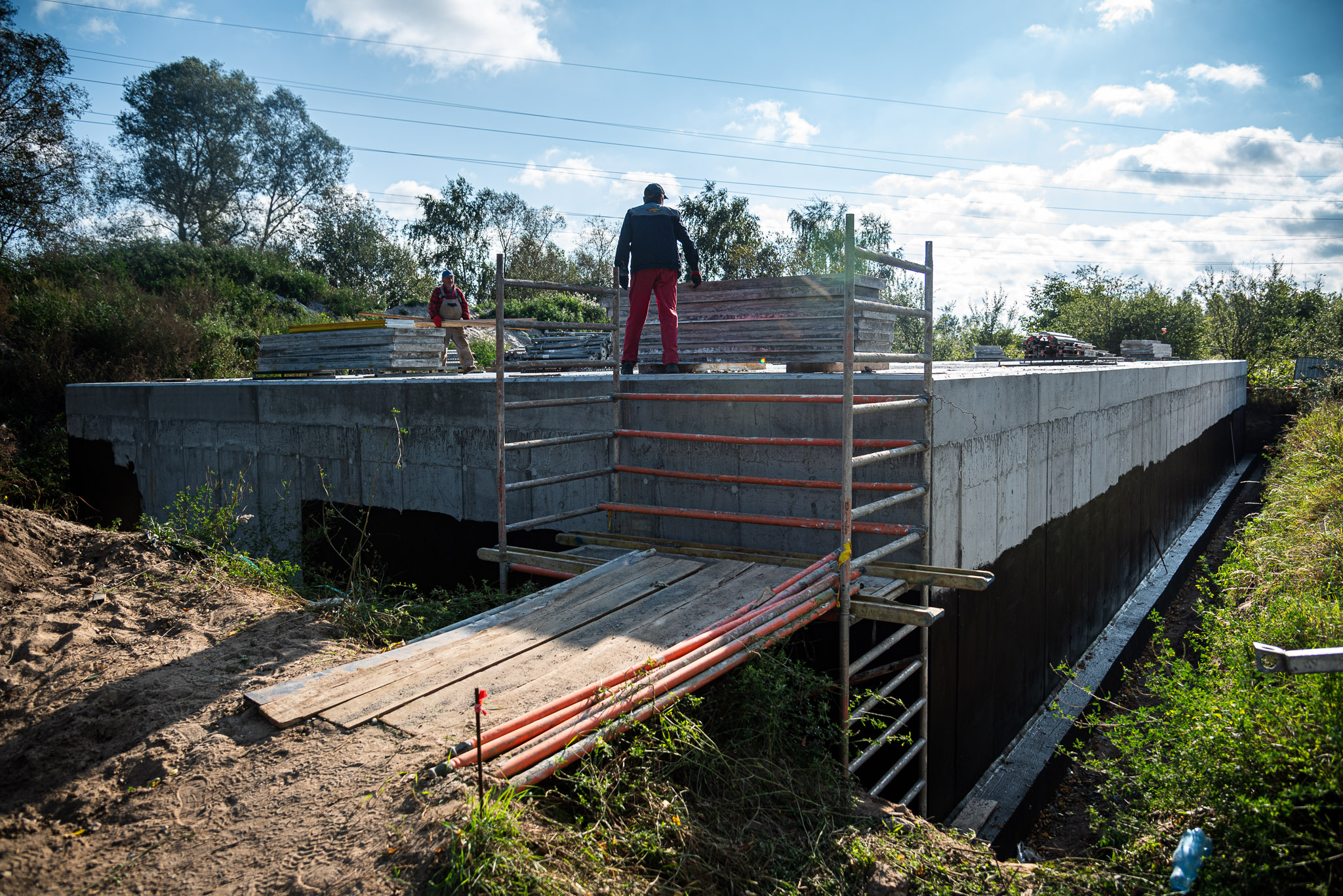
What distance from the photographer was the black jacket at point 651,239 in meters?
6.45

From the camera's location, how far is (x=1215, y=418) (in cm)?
1823

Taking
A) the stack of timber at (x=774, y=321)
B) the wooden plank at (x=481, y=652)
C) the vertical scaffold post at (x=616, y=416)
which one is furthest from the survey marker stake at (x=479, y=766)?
the stack of timber at (x=774, y=321)

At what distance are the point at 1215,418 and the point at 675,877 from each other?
20170 mm

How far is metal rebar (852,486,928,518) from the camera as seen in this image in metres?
4.09

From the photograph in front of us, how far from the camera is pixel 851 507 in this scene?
4.08 metres

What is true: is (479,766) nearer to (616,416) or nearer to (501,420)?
(501,420)

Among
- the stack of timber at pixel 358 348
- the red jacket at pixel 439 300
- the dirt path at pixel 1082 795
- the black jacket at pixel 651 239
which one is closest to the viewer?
the dirt path at pixel 1082 795

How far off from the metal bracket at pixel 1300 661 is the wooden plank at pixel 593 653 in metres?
2.17

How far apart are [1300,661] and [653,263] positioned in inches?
192

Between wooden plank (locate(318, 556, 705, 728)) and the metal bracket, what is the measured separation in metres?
2.72

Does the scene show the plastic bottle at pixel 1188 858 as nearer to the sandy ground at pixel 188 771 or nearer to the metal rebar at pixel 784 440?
the metal rebar at pixel 784 440

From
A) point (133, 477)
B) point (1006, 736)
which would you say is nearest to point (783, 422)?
point (1006, 736)

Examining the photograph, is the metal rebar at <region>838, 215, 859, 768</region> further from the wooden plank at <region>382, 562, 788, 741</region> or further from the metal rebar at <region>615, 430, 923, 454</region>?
the wooden plank at <region>382, 562, 788, 741</region>

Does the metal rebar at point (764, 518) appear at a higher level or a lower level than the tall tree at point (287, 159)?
lower
